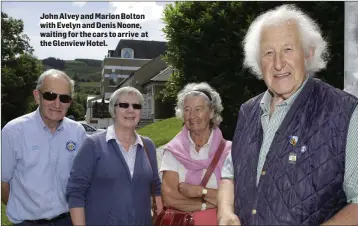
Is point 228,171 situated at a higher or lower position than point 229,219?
higher

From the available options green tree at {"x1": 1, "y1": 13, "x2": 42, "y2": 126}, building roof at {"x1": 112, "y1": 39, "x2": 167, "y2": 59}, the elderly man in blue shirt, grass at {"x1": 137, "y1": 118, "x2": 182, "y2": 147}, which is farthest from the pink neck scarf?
building roof at {"x1": 112, "y1": 39, "x2": 167, "y2": 59}

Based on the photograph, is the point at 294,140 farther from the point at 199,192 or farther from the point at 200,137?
the point at 200,137

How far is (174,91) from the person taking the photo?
1088 centimetres

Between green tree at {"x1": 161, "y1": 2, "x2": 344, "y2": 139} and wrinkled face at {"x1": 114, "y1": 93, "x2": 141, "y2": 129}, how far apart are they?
5358 mm

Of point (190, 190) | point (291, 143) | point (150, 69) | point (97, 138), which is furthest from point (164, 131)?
point (150, 69)

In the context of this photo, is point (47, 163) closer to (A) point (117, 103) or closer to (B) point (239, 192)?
(A) point (117, 103)

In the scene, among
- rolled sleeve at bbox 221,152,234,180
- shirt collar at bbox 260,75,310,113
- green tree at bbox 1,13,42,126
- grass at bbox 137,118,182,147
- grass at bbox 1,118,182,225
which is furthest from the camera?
green tree at bbox 1,13,42,126

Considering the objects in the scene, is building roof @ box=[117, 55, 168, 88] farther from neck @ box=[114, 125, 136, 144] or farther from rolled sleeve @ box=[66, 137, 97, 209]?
rolled sleeve @ box=[66, 137, 97, 209]

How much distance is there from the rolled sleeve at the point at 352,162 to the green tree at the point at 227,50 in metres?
6.96

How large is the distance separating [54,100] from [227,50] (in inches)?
236

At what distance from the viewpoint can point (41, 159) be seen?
3881 mm

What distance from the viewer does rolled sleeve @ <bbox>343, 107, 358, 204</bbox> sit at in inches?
79.5

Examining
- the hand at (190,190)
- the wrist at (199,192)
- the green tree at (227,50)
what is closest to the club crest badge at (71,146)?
the hand at (190,190)

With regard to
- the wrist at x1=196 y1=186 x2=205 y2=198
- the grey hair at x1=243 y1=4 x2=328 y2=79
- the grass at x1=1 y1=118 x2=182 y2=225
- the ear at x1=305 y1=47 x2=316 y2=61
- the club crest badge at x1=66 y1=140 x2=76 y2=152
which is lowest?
the grass at x1=1 y1=118 x2=182 y2=225
